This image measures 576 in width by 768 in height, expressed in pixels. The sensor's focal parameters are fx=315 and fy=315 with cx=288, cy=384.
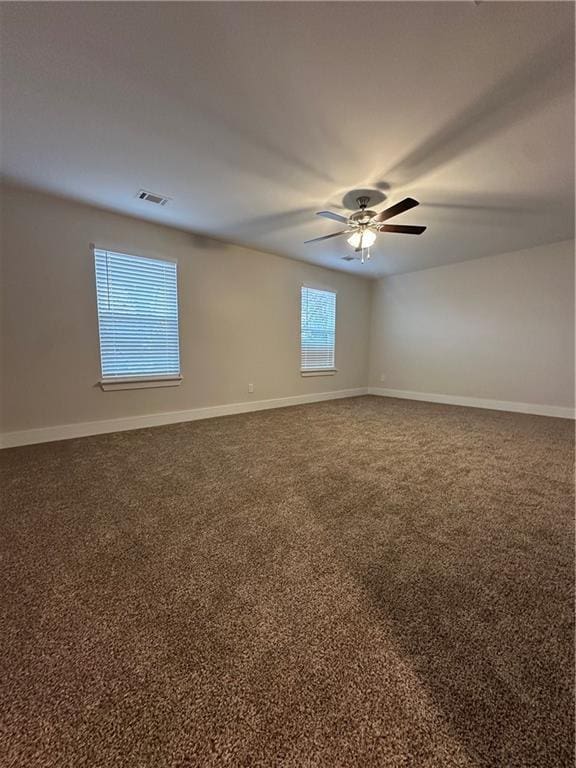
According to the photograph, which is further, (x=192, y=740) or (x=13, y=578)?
(x=13, y=578)

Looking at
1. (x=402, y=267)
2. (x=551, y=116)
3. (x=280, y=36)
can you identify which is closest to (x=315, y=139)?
(x=280, y=36)

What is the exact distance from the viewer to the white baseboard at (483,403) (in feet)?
15.4

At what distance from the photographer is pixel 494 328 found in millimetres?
5188

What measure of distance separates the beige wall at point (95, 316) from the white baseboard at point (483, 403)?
78.7 inches

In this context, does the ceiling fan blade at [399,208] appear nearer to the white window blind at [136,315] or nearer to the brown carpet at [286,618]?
the brown carpet at [286,618]

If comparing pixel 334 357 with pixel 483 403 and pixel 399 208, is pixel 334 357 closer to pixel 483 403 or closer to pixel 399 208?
pixel 483 403

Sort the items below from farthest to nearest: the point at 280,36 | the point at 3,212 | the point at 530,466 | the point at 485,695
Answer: the point at 3,212
the point at 530,466
the point at 280,36
the point at 485,695

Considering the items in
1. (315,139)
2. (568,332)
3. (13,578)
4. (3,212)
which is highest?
(315,139)

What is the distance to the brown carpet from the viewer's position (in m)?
0.80

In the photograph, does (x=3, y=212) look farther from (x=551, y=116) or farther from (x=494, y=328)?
(x=494, y=328)

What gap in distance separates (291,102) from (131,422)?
3488mm

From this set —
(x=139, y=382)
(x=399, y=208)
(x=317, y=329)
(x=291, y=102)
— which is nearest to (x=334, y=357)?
(x=317, y=329)

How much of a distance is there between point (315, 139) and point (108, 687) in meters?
3.05

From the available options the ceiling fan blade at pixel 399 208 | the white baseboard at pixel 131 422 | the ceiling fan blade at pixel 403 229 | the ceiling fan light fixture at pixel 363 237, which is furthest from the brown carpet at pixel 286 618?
the ceiling fan light fixture at pixel 363 237
